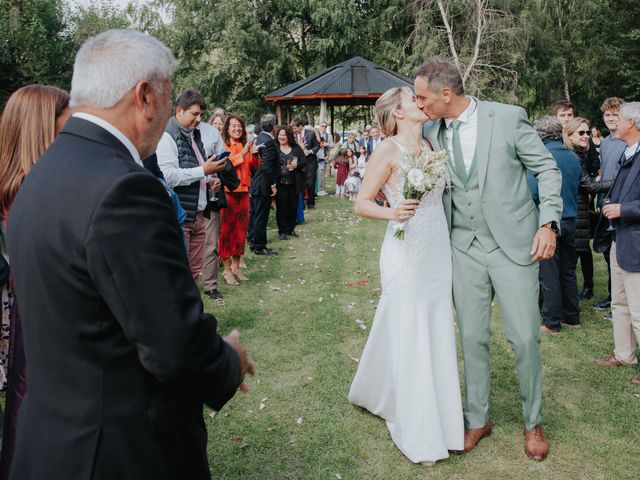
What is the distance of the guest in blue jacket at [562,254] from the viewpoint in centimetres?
654

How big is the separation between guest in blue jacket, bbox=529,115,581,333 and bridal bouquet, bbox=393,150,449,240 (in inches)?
124

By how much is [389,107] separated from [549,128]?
2.99 meters

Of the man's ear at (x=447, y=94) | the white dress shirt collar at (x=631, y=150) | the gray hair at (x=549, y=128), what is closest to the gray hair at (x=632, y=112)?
the white dress shirt collar at (x=631, y=150)

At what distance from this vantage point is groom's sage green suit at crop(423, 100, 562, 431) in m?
3.88

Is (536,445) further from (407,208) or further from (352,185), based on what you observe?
(352,185)

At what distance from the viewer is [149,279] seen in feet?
5.06

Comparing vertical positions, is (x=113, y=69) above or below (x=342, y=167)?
above

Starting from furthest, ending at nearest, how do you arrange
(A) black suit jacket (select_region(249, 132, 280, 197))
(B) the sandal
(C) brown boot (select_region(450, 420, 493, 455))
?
1. (A) black suit jacket (select_region(249, 132, 280, 197))
2. (B) the sandal
3. (C) brown boot (select_region(450, 420, 493, 455))

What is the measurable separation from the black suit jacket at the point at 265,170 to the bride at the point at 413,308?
6.82 metres

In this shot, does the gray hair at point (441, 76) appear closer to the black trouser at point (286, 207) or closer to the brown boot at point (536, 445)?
the brown boot at point (536, 445)

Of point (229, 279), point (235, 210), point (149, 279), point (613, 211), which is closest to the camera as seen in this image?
point (149, 279)

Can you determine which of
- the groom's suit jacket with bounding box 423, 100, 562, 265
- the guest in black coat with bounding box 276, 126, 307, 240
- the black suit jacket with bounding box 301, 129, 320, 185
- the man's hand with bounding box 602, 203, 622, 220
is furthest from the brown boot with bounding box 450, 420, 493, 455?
the black suit jacket with bounding box 301, 129, 320, 185

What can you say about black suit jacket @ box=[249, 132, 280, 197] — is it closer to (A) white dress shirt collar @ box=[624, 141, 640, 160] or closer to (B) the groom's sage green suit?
(A) white dress shirt collar @ box=[624, 141, 640, 160]

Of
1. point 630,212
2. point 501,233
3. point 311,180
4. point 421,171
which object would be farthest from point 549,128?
point 311,180
